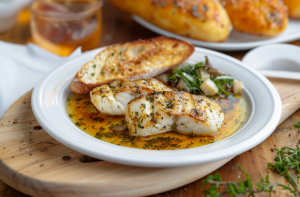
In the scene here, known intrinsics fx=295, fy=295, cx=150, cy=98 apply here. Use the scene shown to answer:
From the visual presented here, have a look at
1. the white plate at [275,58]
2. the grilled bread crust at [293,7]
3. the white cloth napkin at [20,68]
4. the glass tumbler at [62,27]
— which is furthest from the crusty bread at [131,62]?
the grilled bread crust at [293,7]

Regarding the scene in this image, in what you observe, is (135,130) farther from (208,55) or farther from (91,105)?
(208,55)

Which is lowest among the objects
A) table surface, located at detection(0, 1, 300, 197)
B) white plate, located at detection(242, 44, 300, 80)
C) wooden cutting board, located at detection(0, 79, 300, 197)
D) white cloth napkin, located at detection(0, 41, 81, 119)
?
table surface, located at detection(0, 1, 300, 197)

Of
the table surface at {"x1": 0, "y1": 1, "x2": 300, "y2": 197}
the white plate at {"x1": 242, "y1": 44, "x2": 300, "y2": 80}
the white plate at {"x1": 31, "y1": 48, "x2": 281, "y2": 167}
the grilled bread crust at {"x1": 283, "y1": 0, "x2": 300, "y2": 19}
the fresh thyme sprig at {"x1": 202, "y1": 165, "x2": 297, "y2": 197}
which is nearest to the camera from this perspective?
the fresh thyme sprig at {"x1": 202, "y1": 165, "x2": 297, "y2": 197}

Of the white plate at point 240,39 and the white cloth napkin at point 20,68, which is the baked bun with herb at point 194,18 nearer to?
the white plate at point 240,39

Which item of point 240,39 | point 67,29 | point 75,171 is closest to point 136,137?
point 75,171

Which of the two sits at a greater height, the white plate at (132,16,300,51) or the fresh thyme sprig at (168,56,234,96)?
the fresh thyme sprig at (168,56,234,96)

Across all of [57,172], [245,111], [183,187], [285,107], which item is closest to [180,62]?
[245,111]

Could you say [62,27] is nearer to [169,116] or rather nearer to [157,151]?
[169,116]

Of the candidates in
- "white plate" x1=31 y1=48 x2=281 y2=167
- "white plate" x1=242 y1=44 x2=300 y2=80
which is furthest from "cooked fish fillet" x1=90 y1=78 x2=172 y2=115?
"white plate" x1=242 y1=44 x2=300 y2=80

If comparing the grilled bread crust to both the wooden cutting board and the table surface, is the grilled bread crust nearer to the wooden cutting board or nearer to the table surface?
the table surface
